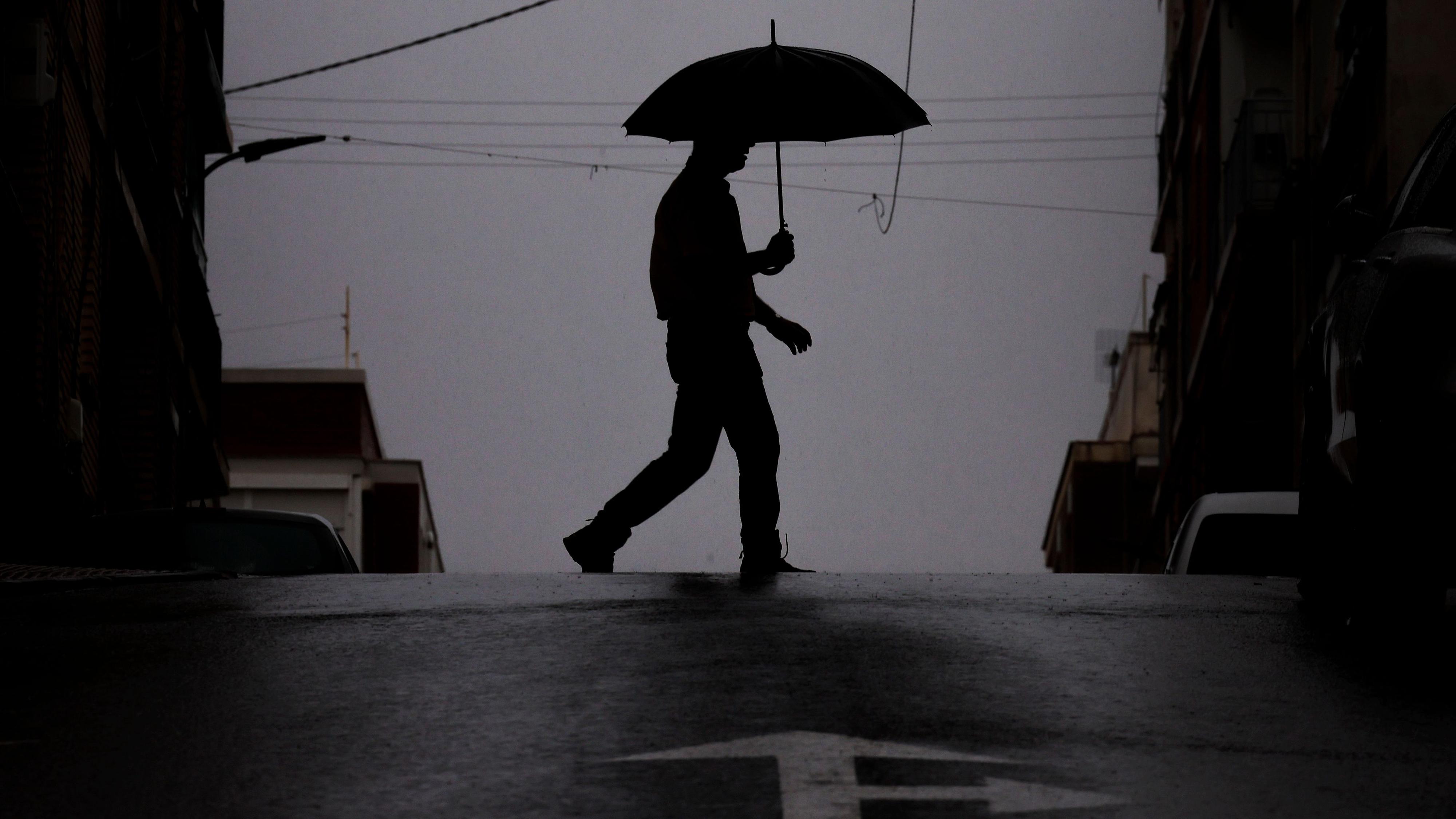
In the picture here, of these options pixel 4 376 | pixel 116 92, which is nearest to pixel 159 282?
pixel 116 92

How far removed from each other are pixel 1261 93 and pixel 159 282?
553 inches

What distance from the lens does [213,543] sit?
1311 cm

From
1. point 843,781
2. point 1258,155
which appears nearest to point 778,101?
point 843,781

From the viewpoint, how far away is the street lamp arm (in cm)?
2598

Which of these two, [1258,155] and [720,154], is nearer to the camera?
[720,154]

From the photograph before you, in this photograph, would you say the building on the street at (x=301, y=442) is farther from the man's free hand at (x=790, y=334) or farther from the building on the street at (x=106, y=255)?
the man's free hand at (x=790, y=334)

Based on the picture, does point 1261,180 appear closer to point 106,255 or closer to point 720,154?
point 106,255

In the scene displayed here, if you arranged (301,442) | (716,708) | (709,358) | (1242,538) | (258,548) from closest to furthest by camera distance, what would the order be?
(716,708) → (709,358) → (1242,538) → (258,548) → (301,442)

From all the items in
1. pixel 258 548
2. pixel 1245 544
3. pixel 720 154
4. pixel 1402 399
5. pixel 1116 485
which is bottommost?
pixel 1116 485

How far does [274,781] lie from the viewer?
527 centimetres

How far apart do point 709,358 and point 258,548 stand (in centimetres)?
421

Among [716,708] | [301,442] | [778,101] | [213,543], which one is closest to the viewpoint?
[716,708]

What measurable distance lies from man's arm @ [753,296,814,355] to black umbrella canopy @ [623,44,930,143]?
0.75 metres

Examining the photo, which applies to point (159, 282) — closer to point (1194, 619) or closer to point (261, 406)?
point (1194, 619)
